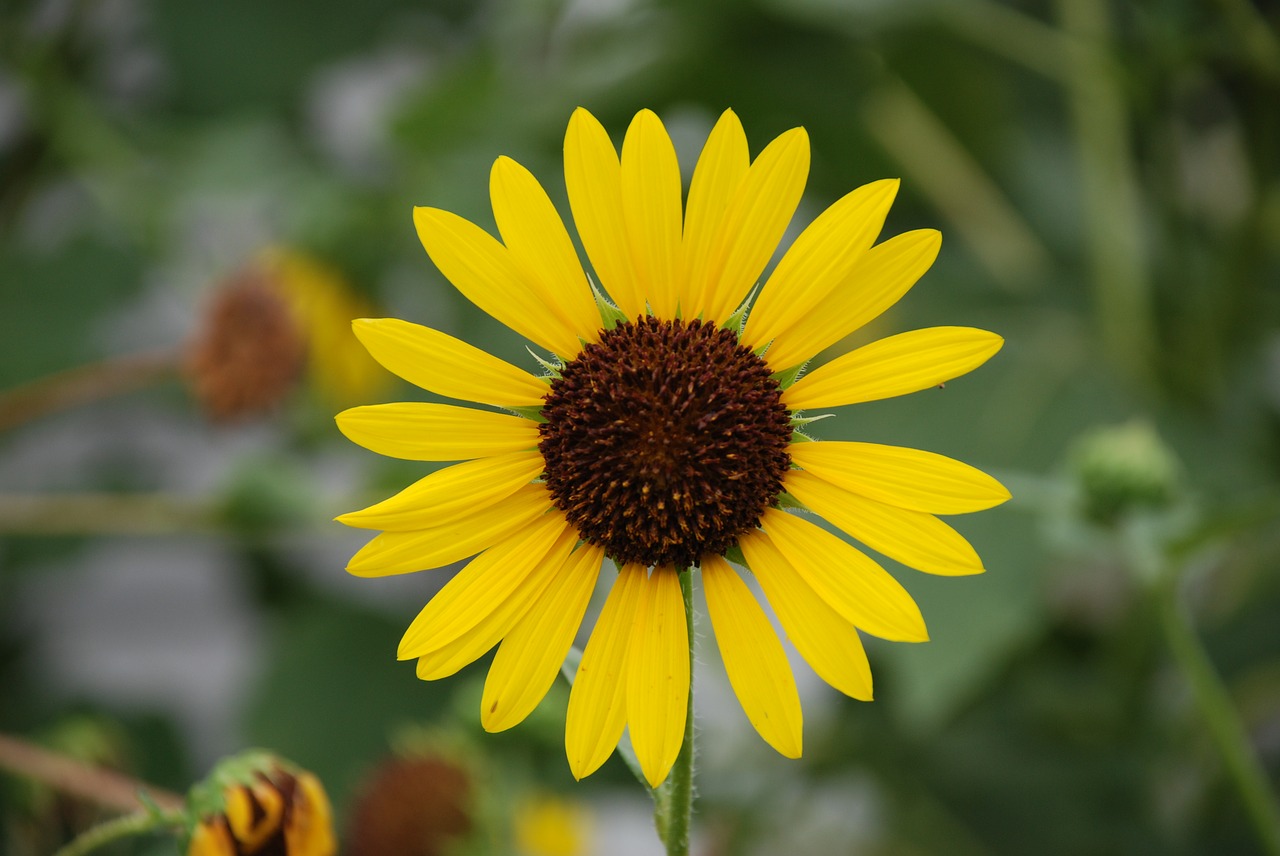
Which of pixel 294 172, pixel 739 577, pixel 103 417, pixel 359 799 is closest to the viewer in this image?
pixel 739 577

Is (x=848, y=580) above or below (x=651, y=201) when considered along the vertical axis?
below

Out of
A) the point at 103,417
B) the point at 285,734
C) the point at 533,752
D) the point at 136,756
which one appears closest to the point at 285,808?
the point at 533,752

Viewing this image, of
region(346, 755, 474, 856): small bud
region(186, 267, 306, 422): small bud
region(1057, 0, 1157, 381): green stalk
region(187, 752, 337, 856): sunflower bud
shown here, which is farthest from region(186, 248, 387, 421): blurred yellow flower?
region(1057, 0, 1157, 381): green stalk

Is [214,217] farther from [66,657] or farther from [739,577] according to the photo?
[739,577]

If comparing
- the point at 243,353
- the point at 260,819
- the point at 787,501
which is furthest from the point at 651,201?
the point at 243,353

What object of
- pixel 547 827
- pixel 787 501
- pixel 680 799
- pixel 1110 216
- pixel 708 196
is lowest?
pixel 547 827

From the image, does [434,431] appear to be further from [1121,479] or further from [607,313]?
[1121,479]

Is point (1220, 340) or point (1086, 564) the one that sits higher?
point (1220, 340)
